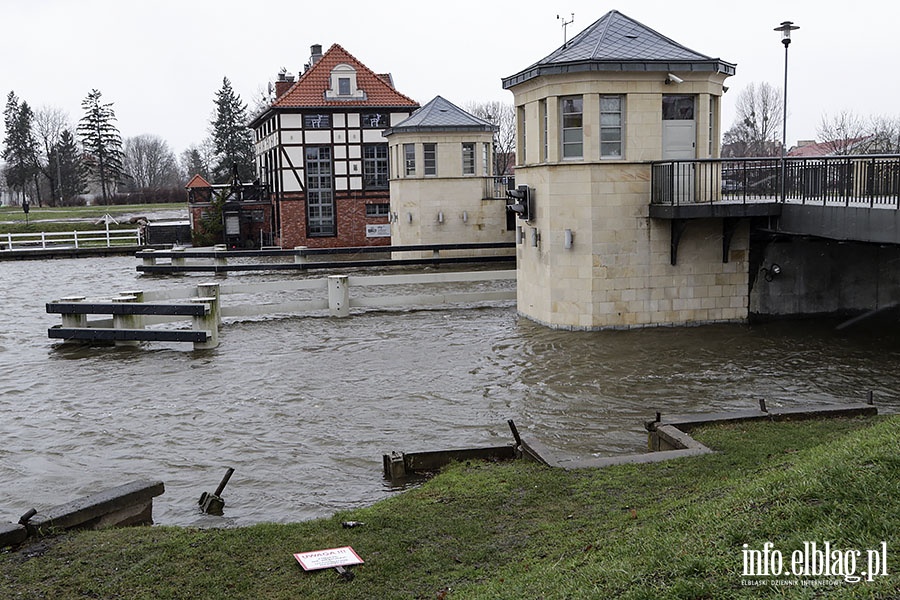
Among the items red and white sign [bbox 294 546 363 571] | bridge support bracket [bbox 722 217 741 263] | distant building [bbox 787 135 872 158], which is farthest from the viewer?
distant building [bbox 787 135 872 158]

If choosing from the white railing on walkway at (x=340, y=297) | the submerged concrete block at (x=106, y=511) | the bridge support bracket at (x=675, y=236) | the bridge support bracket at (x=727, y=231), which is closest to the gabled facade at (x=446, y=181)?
the white railing on walkway at (x=340, y=297)

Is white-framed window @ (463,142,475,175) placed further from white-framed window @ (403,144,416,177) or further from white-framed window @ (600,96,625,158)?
white-framed window @ (600,96,625,158)

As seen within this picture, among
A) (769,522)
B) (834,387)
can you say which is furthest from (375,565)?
(834,387)

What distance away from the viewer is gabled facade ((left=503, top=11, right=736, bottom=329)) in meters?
15.9

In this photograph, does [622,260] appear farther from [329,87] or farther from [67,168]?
[67,168]

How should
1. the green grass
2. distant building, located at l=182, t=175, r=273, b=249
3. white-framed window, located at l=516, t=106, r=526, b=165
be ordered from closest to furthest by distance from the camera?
white-framed window, located at l=516, t=106, r=526, b=165, distant building, located at l=182, t=175, r=273, b=249, the green grass

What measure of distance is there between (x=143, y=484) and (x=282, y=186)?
109 feet

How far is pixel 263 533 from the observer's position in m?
6.19

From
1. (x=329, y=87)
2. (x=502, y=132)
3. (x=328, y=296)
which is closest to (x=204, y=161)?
(x=502, y=132)

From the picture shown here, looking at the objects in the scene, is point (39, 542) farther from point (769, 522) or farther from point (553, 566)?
point (769, 522)

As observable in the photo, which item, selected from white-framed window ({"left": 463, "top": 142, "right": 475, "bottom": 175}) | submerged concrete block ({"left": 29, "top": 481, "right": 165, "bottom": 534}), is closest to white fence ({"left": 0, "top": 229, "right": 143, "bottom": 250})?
white-framed window ({"left": 463, "top": 142, "right": 475, "bottom": 175})

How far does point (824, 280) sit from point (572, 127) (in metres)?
5.83

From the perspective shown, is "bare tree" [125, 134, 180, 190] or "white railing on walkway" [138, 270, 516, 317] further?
"bare tree" [125, 134, 180, 190]

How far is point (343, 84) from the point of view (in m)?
40.2
